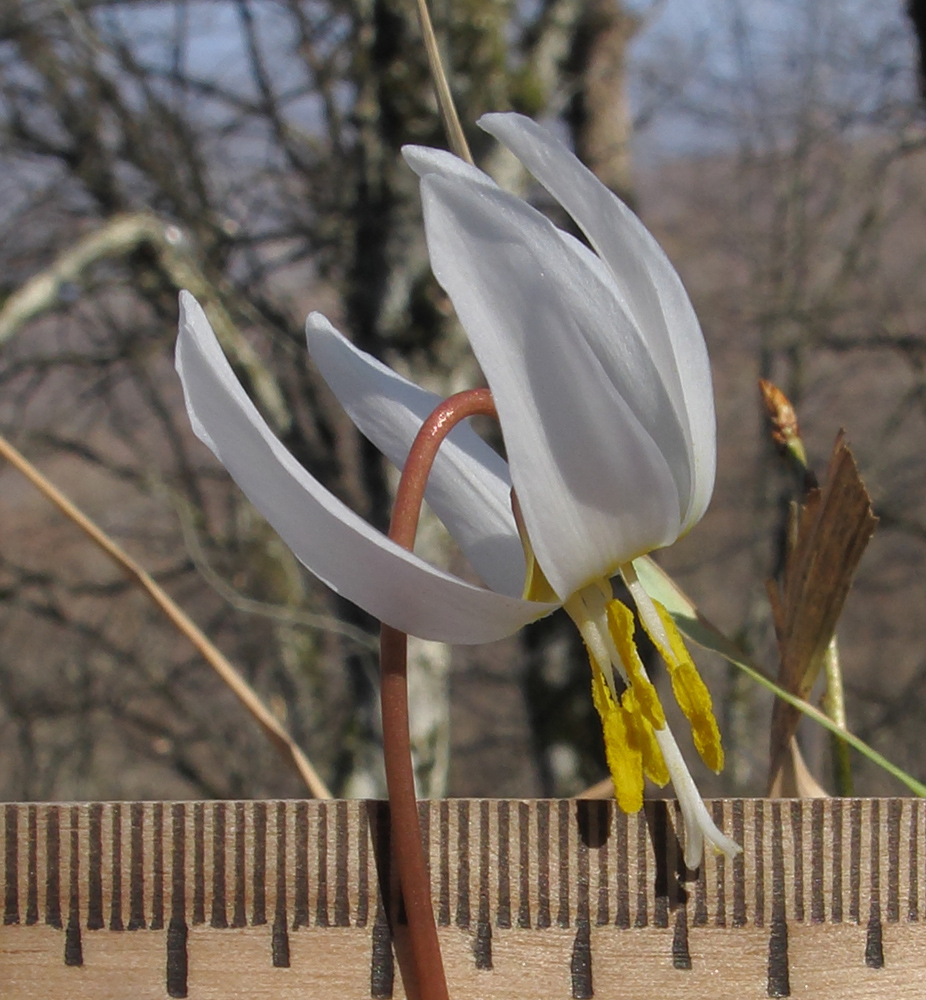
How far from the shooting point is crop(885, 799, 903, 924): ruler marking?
0.65 meters

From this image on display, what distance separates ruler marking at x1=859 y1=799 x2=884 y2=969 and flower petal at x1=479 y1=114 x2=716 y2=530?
0.89ft

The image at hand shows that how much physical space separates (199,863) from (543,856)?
22cm

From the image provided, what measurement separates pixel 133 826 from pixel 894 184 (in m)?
7.19

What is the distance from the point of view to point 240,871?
0.65 meters

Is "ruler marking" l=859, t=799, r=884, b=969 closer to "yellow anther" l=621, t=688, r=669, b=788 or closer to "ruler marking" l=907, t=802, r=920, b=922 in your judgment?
"ruler marking" l=907, t=802, r=920, b=922

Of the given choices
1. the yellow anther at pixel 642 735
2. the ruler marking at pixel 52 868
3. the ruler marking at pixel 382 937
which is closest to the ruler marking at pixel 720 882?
the yellow anther at pixel 642 735

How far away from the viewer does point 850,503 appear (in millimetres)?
644

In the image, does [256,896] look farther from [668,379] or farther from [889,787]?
[889,787]

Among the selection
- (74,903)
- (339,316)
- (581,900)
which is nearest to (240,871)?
(74,903)

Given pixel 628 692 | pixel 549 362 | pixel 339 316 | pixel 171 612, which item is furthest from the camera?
pixel 339 316

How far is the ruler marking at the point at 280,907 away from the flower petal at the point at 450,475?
0.20 m

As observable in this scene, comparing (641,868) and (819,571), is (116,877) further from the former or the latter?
(819,571)

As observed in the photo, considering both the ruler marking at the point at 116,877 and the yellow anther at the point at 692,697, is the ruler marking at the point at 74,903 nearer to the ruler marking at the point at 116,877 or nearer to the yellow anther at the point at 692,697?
the ruler marking at the point at 116,877

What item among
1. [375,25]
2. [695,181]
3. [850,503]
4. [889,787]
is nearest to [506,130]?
[850,503]
